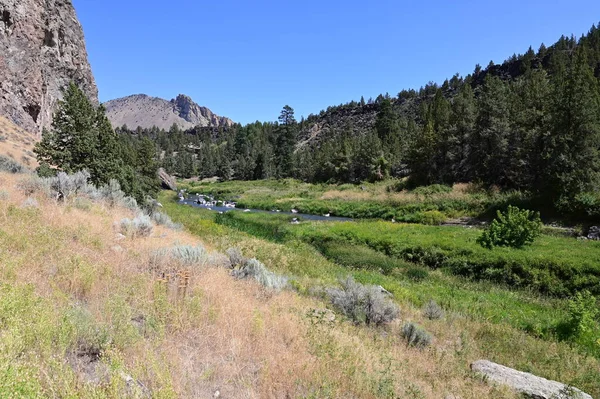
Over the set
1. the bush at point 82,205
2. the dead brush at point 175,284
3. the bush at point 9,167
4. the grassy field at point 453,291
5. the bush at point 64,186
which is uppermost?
the bush at point 9,167

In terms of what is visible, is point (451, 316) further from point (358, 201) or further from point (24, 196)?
point (358, 201)

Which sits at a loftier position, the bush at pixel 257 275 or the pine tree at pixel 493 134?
the pine tree at pixel 493 134

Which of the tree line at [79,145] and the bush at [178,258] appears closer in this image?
the bush at [178,258]

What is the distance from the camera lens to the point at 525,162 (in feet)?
124

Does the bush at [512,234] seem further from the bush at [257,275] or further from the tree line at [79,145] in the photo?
the tree line at [79,145]

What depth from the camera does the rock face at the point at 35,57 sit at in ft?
125

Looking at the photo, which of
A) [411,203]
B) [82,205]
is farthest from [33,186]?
[411,203]

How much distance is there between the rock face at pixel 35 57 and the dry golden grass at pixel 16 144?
4.96m

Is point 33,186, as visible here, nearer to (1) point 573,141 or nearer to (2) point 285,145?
(1) point 573,141

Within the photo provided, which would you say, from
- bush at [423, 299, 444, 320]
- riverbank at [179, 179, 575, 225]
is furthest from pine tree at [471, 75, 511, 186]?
bush at [423, 299, 444, 320]

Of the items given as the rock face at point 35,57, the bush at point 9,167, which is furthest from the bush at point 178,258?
the rock face at point 35,57

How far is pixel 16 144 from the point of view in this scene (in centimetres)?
2980

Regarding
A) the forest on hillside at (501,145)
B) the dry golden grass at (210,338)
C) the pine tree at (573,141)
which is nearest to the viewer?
the dry golden grass at (210,338)

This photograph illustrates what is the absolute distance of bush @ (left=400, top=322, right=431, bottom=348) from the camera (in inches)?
288
